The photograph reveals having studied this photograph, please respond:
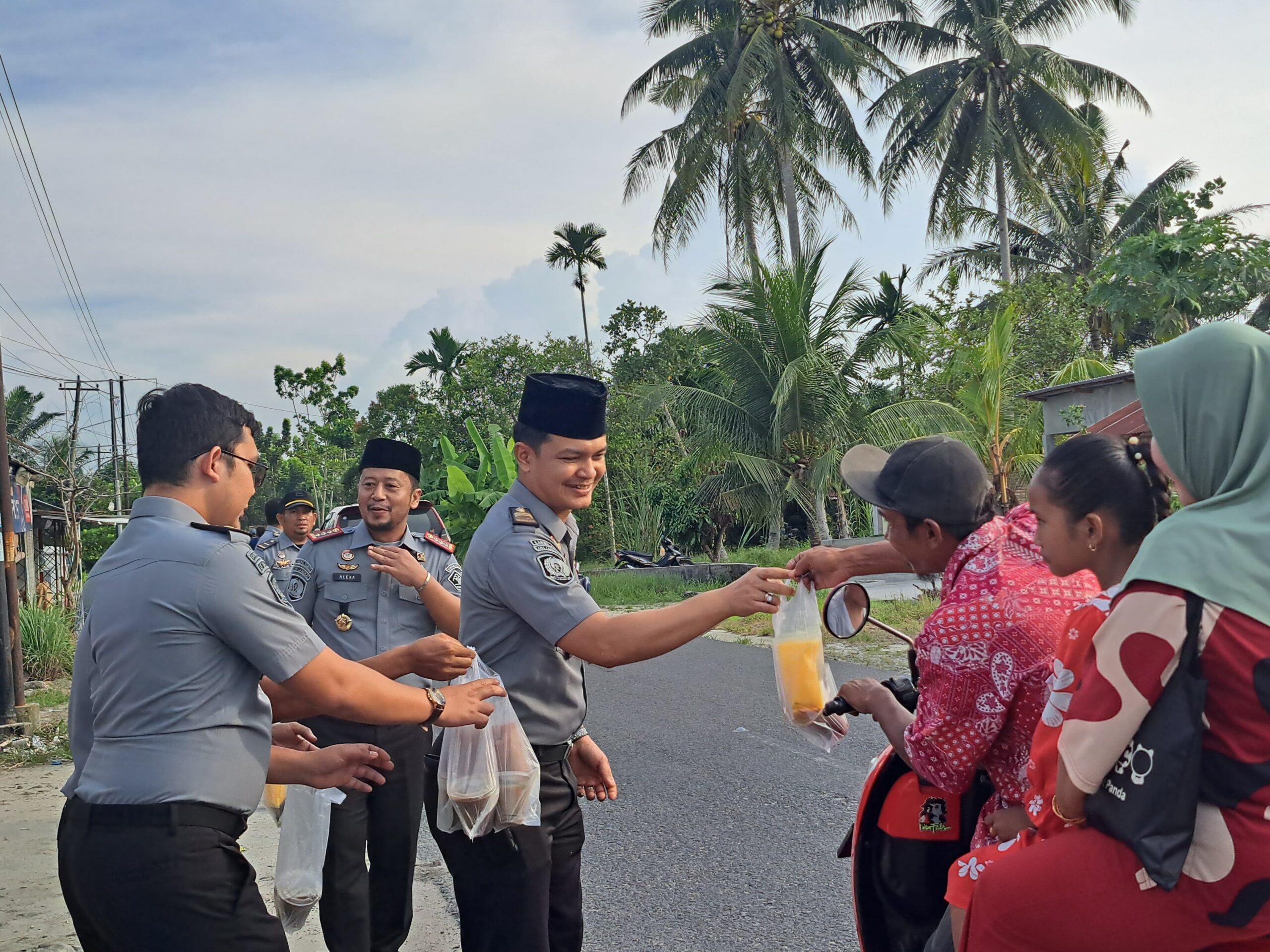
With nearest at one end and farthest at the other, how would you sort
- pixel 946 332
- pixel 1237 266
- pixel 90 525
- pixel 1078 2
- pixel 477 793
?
1. pixel 477 793
2. pixel 1237 266
3. pixel 946 332
4. pixel 1078 2
5. pixel 90 525

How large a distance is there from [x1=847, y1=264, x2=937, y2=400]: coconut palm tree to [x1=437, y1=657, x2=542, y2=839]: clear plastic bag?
653 inches

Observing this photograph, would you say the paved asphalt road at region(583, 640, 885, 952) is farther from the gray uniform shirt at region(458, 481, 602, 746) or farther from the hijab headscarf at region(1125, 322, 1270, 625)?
the hijab headscarf at region(1125, 322, 1270, 625)

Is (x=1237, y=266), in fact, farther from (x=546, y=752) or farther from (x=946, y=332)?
(x=546, y=752)

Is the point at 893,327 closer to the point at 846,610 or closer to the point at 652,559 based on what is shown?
the point at 652,559

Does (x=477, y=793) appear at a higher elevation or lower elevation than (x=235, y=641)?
lower

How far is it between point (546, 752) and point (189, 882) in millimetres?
977

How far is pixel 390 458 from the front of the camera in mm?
4789

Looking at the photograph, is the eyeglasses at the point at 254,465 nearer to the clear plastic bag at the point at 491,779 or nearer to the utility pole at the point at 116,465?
the clear plastic bag at the point at 491,779

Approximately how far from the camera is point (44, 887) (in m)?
5.52

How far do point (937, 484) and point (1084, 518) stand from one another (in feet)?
1.31

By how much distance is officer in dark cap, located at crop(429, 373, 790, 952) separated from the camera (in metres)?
2.81

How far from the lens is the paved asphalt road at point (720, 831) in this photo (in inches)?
175

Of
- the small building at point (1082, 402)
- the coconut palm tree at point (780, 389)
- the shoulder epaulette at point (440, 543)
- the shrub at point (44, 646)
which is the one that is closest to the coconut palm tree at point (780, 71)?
the coconut palm tree at point (780, 389)

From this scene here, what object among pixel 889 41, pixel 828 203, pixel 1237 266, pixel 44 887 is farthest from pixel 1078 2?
A: pixel 44 887
